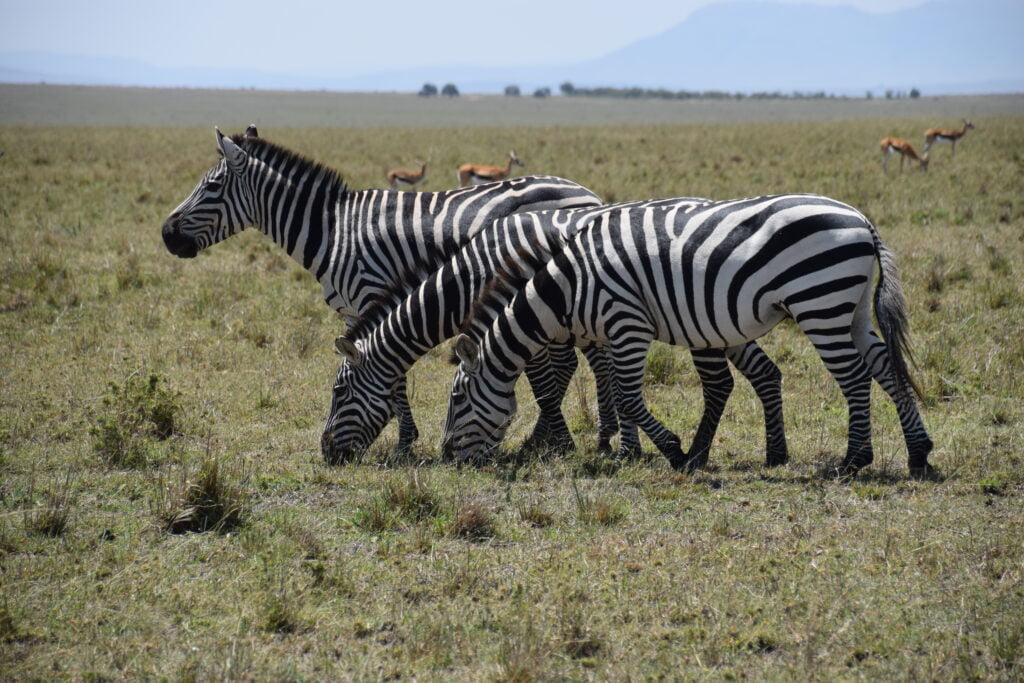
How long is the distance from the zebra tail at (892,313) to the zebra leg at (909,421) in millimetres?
76

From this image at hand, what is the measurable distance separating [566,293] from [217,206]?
3.58 metres

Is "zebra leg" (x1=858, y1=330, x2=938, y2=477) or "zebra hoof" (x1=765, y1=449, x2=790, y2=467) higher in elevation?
"zebra leg" (x1=858, y1=330, x2=938, y2=477)

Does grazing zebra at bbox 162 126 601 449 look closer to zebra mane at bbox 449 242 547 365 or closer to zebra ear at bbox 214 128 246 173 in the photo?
zebra ear at bbox 214 128 246 173

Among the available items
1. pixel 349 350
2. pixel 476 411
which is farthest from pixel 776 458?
pixel 349 350

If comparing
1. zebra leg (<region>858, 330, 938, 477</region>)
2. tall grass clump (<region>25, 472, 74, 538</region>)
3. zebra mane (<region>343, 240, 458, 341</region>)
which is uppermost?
zebra mane (<region>343, 240, 458, 341</region>)

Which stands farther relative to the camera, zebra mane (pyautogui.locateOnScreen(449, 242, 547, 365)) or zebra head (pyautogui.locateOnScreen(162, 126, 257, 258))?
zebra head (pyautogui.locateOnScreen(162, 126, 257, 258))

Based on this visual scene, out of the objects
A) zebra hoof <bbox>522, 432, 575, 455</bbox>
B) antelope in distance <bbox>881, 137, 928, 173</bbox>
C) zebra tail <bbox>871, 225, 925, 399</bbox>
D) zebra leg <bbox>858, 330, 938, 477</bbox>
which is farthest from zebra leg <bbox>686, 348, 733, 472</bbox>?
antelope in distance <bbox>881, 137, 928, 173</bbox>

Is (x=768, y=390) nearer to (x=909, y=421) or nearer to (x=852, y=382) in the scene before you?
A: (x=852, y=382)

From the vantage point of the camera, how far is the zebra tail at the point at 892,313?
236 inches

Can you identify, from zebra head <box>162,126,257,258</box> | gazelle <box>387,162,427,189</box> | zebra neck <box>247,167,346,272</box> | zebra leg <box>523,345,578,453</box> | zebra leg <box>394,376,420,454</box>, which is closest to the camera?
zebra leg <box>523,345,578,453</box>

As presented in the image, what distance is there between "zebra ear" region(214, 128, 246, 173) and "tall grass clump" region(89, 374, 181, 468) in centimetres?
200

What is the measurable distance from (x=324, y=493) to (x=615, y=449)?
94.5 inches

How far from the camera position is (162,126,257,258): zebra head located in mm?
8289

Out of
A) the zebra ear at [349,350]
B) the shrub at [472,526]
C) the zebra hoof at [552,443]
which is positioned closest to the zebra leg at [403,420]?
the zebra ear at [349,350]
